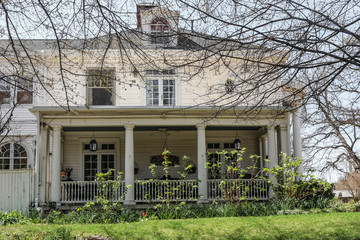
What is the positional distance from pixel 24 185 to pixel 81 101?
5.43 metres

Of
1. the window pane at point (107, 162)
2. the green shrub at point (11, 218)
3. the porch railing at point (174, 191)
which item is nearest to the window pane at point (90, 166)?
the window pane at point (107, 162)

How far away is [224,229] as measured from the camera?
430 inches

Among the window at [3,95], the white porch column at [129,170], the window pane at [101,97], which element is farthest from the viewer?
the window pane at [101,97]

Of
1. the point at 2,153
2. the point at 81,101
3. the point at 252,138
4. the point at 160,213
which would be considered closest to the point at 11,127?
the point at 2,153

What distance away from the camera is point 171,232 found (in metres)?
10.7

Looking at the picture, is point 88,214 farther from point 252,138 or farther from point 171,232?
point 252,138

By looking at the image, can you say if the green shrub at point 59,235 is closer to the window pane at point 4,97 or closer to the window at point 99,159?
the window at point 99,159

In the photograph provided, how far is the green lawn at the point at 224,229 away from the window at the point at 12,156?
8216 millimetres

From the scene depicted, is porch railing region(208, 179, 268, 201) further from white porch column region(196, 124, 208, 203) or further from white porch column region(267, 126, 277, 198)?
white porch column region(267, 126, 277, 198)

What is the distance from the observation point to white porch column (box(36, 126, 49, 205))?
1479 centimetres

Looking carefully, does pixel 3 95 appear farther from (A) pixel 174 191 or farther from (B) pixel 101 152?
(A) pixel 174 191

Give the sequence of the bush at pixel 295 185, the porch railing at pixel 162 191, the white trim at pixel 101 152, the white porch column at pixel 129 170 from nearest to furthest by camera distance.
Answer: the bush at pixel 295 185, the porch railing at pixel 162 191, the white porch column at pixel 129 170, the white trim at pixel 101 152

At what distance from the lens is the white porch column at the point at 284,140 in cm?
1570

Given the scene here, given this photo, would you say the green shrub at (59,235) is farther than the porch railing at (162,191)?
No
